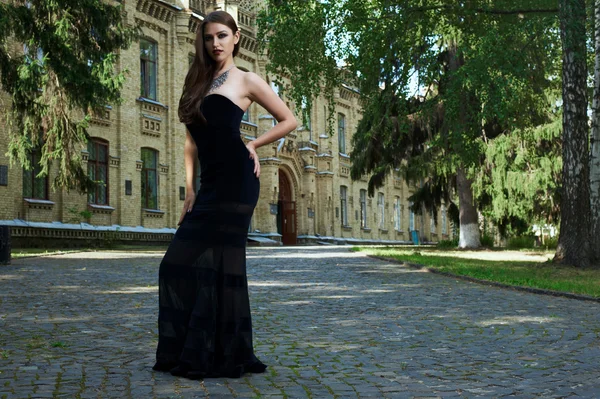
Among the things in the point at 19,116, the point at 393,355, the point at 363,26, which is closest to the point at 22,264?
the point at 19,116

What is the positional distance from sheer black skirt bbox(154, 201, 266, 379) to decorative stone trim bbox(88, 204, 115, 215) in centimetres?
2323

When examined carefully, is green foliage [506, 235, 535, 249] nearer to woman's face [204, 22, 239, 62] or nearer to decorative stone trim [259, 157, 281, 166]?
decorative stone trim [259, 157, 281, 166]

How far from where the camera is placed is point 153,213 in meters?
30.2

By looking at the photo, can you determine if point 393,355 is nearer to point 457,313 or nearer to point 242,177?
point 242,177

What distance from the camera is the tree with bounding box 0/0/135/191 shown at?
16906mm

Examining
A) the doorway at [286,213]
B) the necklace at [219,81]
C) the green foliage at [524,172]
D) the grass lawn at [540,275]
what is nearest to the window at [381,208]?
the doorway at [286,213]

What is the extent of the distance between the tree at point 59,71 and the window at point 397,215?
33.0 metres

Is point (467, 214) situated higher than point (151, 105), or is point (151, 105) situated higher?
point (151, 105)

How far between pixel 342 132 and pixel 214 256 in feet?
141

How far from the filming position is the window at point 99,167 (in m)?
27.5

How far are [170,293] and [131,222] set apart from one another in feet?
81.9

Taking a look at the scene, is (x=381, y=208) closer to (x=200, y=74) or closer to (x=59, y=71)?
(x=59, y=71)

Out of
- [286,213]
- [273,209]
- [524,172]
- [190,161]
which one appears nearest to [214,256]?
[190,161]

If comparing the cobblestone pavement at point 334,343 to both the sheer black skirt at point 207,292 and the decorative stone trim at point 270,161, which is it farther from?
the decorative stone trim at point 270,161
